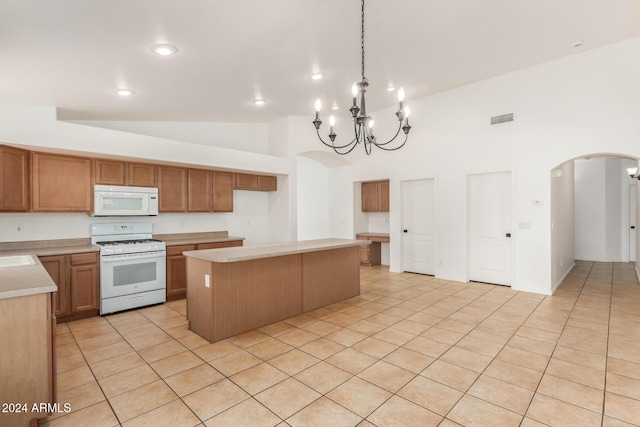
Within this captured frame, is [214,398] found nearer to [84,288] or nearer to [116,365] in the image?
[116,365]

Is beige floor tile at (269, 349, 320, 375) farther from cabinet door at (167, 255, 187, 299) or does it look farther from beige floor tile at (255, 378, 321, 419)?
cabinet door at (167, 255, 187, 299)

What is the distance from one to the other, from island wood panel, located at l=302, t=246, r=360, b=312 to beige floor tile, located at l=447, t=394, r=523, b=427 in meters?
2.39

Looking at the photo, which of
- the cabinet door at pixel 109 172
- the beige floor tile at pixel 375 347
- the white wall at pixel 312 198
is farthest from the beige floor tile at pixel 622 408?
the white wall at pixel 312 198

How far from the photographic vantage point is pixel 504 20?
3365 millimetres

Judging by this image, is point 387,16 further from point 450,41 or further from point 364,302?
point 364,302

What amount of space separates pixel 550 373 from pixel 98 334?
4.59 meters

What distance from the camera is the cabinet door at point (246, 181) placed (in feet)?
20.8

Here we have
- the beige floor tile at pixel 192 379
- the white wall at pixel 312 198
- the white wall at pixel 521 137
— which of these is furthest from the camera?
the white wall at pixel 312 198

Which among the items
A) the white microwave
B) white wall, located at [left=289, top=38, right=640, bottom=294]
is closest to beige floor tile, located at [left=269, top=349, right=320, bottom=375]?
the white microwave

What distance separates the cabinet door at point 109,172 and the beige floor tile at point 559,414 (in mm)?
5439

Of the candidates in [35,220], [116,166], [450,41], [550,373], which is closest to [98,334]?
[35,220]

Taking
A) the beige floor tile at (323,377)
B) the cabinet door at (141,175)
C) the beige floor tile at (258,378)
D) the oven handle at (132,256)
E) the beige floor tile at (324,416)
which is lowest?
the beige floor tile at (324,416)

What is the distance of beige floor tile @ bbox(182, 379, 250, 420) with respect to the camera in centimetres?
226

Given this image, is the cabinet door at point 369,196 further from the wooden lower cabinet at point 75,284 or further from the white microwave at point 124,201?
the wooden lower cabinet at point 75,284
